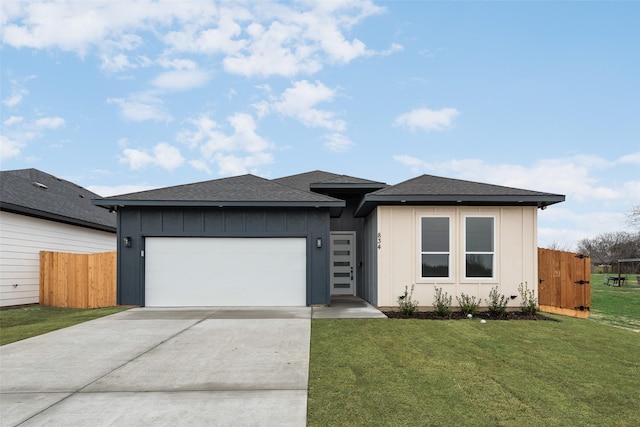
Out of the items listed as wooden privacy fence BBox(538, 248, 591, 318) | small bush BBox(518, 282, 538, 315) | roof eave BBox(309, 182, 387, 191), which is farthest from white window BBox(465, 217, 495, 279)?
roof eave BBox(309, 182, 387, 191)

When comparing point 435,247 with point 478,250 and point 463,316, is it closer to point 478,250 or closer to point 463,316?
point 478,250

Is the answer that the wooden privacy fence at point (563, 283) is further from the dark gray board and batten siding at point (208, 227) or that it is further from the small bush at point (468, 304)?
the dark gray board and batten siding at point (208, 227)

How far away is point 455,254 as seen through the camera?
31.5ft

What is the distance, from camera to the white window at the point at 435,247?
9.62 m

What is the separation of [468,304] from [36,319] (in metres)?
9.98

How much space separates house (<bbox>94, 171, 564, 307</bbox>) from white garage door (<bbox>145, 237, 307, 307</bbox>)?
26 millimetres

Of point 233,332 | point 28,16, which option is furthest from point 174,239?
point 28,16

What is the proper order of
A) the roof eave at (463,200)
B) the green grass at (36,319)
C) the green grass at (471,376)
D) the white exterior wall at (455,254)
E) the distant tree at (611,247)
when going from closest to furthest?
the green grass at (471,376), the green grass at (36,319), the roof eave at (463,200), the white exterior wall at (455,254), the distant tree at (611,247)

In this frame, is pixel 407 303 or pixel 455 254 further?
pixel 455 254

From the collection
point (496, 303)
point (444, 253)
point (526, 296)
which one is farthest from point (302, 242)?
point (526, 296)

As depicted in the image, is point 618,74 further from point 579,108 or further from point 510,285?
point 510,285

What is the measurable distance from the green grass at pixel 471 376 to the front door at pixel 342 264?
19.5 ft

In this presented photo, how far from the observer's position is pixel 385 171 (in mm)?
18672

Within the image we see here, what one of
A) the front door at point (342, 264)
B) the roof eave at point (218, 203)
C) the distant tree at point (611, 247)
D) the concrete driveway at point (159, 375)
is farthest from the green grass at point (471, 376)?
the distant tree at point (611, 247)
